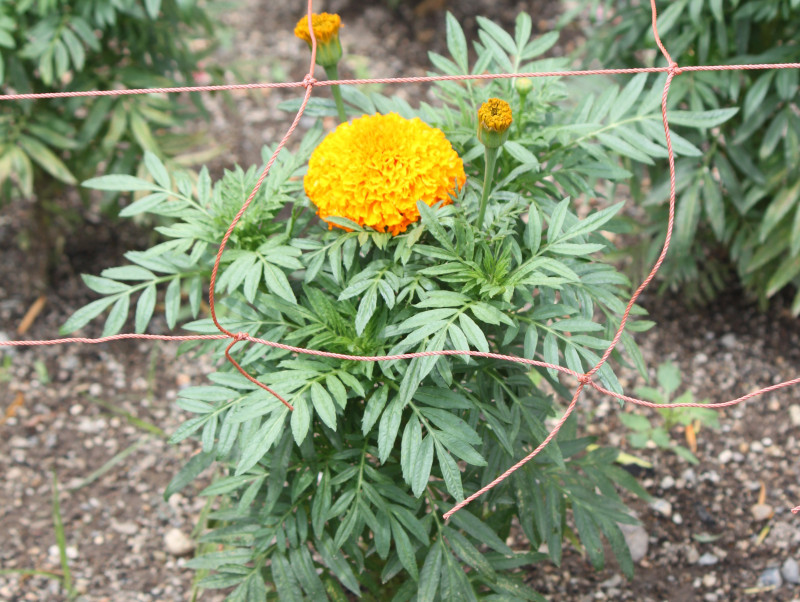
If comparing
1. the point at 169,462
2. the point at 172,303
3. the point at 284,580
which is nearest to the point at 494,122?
the point at 172,303

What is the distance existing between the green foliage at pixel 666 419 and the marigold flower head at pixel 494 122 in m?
1.28

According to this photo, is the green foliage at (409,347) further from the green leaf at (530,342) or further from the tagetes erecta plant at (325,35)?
the tagetes erecta plant at (325,35)

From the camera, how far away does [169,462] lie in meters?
2.69

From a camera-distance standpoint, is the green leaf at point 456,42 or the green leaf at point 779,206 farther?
the green leaf at point 779,206

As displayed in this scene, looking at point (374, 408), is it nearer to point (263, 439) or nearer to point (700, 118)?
point (263, 439)

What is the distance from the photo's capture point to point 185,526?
248cm

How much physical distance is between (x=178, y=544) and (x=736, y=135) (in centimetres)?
Result: 214

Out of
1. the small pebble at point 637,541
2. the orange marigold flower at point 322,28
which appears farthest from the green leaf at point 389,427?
the small pebble at point 637,541

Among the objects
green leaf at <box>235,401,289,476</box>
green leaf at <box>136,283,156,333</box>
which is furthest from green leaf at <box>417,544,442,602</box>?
green leaf at <box>136,283,156,333</box>

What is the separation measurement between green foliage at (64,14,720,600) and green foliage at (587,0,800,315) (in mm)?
675

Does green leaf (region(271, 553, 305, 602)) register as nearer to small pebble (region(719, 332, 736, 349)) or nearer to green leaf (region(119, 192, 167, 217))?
green leaf (region(119, 192, 167, 217))

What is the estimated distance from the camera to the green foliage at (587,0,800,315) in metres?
2.44

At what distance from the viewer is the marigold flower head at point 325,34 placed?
1686 mm

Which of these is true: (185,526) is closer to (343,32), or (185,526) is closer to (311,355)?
(311,355)
